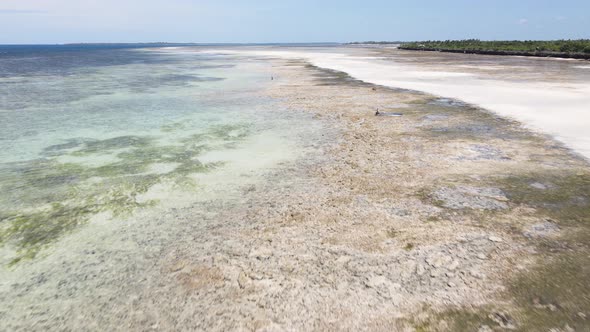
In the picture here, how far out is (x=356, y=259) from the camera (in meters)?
5.16

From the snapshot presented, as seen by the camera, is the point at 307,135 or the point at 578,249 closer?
the point at 578,249

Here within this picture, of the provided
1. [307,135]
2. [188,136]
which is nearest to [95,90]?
[188,136]

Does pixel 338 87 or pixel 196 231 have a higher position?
pixel 338 87

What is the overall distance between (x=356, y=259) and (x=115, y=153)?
8.20 metres

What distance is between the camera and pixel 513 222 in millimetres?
5965

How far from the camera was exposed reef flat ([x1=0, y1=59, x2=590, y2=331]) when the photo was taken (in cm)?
416

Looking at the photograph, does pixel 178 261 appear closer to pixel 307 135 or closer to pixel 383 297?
pixel 383 297

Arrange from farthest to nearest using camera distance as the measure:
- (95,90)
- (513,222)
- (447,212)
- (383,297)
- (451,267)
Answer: (95,90) < (447,212) < (513,222) < (451,267) < (383,297)

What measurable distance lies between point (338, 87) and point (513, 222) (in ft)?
59.0

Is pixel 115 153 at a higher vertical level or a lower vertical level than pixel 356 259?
higher

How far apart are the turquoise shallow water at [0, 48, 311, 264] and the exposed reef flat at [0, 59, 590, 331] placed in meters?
1.09

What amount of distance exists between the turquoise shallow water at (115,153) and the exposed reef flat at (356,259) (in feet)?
3.58

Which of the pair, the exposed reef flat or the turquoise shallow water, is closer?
the exposed reef flat

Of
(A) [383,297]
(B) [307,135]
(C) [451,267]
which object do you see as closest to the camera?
(A) [383,297]
